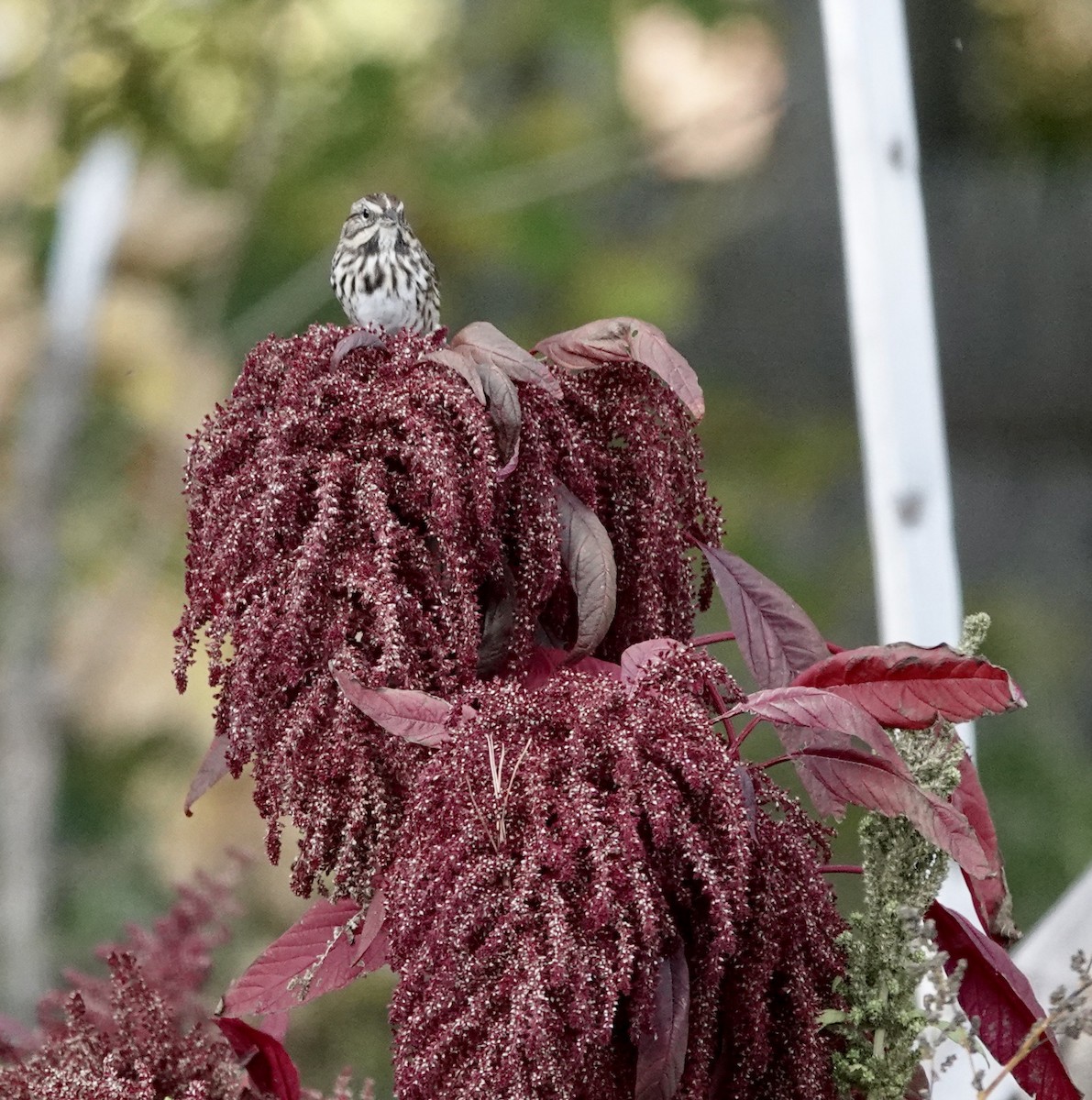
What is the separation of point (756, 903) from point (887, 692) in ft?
0.31

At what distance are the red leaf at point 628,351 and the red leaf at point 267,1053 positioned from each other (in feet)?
1.05

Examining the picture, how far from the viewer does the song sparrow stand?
894mm

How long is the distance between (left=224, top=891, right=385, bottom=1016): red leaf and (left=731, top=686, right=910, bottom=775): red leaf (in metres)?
0.17

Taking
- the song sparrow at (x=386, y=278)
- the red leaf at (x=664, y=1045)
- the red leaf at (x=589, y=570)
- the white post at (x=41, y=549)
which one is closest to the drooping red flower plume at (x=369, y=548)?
the red leaf at (x=589, y=570)

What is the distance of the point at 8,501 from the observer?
2.49 meters

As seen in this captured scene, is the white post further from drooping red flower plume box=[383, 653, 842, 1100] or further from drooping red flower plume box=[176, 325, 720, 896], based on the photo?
drooping red flower plume box=[383, 653, 842, 1100]

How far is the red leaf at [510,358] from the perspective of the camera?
56 cm

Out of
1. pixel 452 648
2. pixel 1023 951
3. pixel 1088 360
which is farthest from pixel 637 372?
pixel 1088 360

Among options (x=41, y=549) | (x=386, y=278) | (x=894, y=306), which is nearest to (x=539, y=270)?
(x=41, y=549)

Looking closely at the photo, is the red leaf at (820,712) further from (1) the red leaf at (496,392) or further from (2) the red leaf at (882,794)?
(1) the red leaf at (496,392)

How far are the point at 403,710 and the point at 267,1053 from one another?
224 millimetres

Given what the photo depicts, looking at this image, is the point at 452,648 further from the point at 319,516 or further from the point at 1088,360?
the point at 1088,360

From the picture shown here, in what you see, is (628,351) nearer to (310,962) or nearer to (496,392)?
(496,392)

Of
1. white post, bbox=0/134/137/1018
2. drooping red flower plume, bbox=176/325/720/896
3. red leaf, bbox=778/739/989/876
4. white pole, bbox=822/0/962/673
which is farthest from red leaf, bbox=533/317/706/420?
white post, bbox=0/134/137/1018
